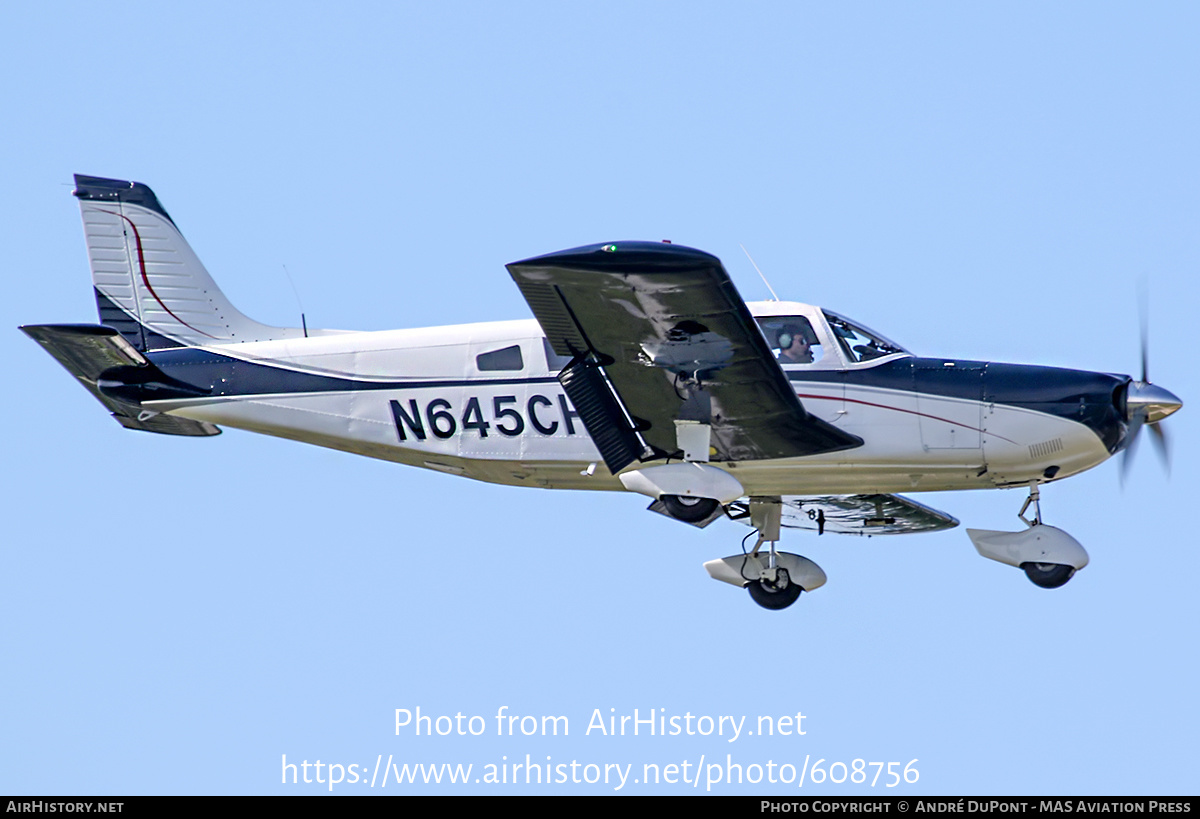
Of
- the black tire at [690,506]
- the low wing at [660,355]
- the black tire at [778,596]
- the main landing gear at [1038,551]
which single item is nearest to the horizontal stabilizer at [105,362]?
the low wing at [660,355]

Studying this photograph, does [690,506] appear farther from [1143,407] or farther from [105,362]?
[105,362]

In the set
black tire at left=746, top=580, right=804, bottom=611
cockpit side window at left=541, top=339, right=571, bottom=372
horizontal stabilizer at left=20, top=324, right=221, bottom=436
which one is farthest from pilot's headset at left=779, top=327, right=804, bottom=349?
horizontal stabilizer at left=20, top=324, right=221, bottom=436

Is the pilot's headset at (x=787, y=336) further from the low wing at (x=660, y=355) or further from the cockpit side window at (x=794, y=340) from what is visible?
the low wing at (x=660, y=355)

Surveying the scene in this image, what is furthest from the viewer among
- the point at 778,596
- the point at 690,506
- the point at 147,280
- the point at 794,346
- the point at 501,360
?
the point at 147,280

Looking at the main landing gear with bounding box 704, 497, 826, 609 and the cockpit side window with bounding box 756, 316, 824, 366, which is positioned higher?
the cockpit side window with bounding box 756, 316, 824, 366

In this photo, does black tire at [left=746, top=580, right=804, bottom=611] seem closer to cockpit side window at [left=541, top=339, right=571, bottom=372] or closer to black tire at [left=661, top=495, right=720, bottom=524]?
black tire at [left=661, top=495, right=720, bottom=524]

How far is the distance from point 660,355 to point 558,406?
173cm

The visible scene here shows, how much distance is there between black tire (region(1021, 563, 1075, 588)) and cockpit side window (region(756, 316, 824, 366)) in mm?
2800

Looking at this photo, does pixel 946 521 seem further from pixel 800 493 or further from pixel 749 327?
pixel 749 327

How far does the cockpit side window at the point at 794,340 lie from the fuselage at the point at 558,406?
0.06 feet

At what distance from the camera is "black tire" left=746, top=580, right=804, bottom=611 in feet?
56.6

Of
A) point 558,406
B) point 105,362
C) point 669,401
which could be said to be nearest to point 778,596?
point 669,401

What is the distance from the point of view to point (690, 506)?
50.5 ft
